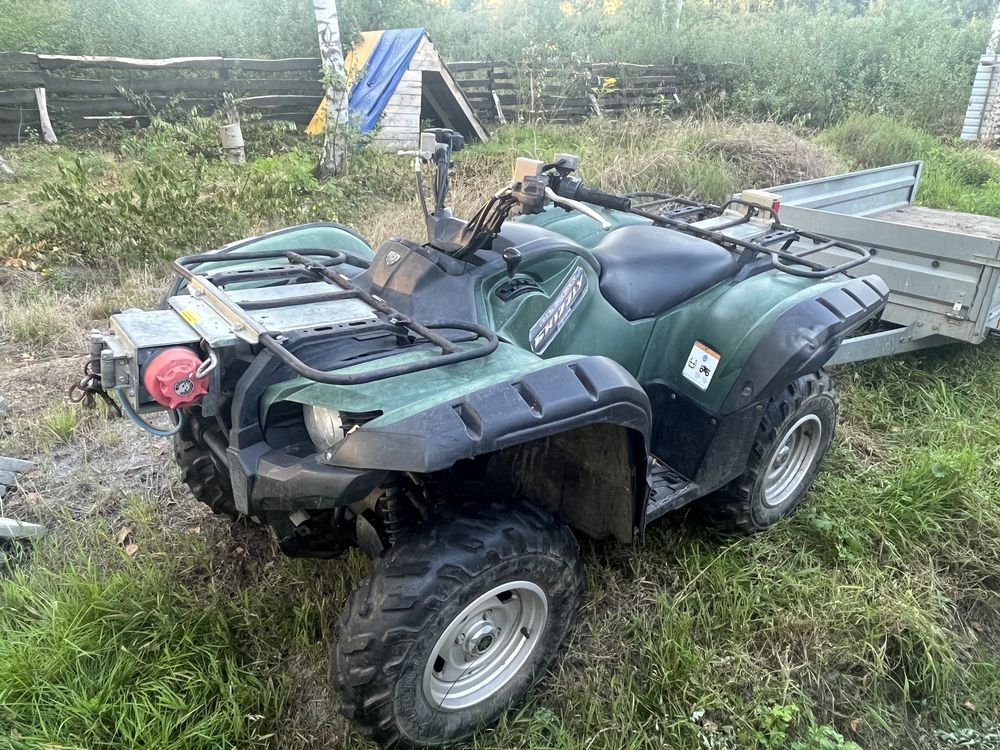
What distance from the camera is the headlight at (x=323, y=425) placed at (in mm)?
1864

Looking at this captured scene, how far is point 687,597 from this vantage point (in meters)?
2.67

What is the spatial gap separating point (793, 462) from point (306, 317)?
223cm

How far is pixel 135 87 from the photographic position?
9.02 m

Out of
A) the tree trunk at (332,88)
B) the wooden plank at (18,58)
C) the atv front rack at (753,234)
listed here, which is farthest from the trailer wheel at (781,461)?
the wooden plank at (18,58)

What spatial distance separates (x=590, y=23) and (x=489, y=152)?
7.28 meters

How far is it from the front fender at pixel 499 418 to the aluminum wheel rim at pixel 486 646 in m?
0.56

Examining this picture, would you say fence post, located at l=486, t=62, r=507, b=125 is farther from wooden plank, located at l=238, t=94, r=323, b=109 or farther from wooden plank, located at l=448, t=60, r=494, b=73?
wooden plank, located at l=238, t=94, r=323, b=109

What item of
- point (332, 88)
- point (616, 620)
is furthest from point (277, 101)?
point (616, 620)

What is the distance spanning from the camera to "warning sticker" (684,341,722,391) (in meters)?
2.65

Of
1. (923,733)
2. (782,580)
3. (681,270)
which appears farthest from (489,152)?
(923,733)

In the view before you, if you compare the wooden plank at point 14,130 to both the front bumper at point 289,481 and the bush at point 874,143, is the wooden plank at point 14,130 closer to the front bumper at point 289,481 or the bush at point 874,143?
the front bumper at point 289,481

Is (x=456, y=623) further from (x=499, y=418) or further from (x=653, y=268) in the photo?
(x=653, y=268)

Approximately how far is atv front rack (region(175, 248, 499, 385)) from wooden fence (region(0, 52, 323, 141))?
7.45 metres

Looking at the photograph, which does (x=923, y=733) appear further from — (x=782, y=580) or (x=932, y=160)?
(x=932, y=160)
